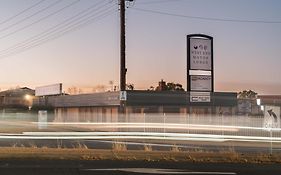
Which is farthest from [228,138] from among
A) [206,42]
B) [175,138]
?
[206,42]

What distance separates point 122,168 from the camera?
47.4ft

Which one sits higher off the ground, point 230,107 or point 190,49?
point 190,49

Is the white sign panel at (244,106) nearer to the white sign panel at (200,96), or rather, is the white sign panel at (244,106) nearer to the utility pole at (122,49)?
the white sign panel at (200,96)

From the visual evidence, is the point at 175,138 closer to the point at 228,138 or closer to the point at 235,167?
the point at 228,138

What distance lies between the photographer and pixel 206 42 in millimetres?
36406

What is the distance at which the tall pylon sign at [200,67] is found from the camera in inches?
1398

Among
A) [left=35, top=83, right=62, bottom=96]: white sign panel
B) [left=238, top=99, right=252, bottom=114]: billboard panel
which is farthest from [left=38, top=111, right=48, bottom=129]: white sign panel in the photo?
[left=35, top=83, right=62, bottom=96]: white sign panel

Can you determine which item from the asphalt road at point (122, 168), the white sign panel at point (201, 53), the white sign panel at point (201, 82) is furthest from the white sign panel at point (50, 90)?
the asphalt road at point (122, 168)

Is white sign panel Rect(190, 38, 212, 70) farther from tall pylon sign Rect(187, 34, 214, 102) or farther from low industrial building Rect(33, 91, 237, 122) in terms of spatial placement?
low industrial building Rect(33, 91, 237, 122)

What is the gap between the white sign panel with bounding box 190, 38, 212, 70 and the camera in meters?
36.1

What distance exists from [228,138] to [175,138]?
3.89m

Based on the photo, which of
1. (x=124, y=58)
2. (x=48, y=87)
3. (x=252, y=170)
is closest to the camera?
(x=252, y=170)

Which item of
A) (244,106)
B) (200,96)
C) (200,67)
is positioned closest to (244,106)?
(244,106)

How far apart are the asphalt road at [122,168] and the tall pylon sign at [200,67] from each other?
761 inches
